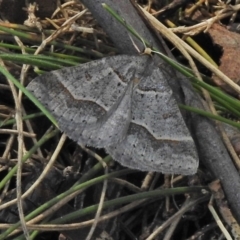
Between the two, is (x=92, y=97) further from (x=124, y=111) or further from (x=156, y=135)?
(x=156, y=135)

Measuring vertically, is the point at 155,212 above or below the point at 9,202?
above

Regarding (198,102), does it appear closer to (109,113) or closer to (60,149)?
(109,113)

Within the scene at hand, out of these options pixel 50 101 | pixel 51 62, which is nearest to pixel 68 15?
pixel 51 62

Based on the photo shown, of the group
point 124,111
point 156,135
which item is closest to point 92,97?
point 124,111
